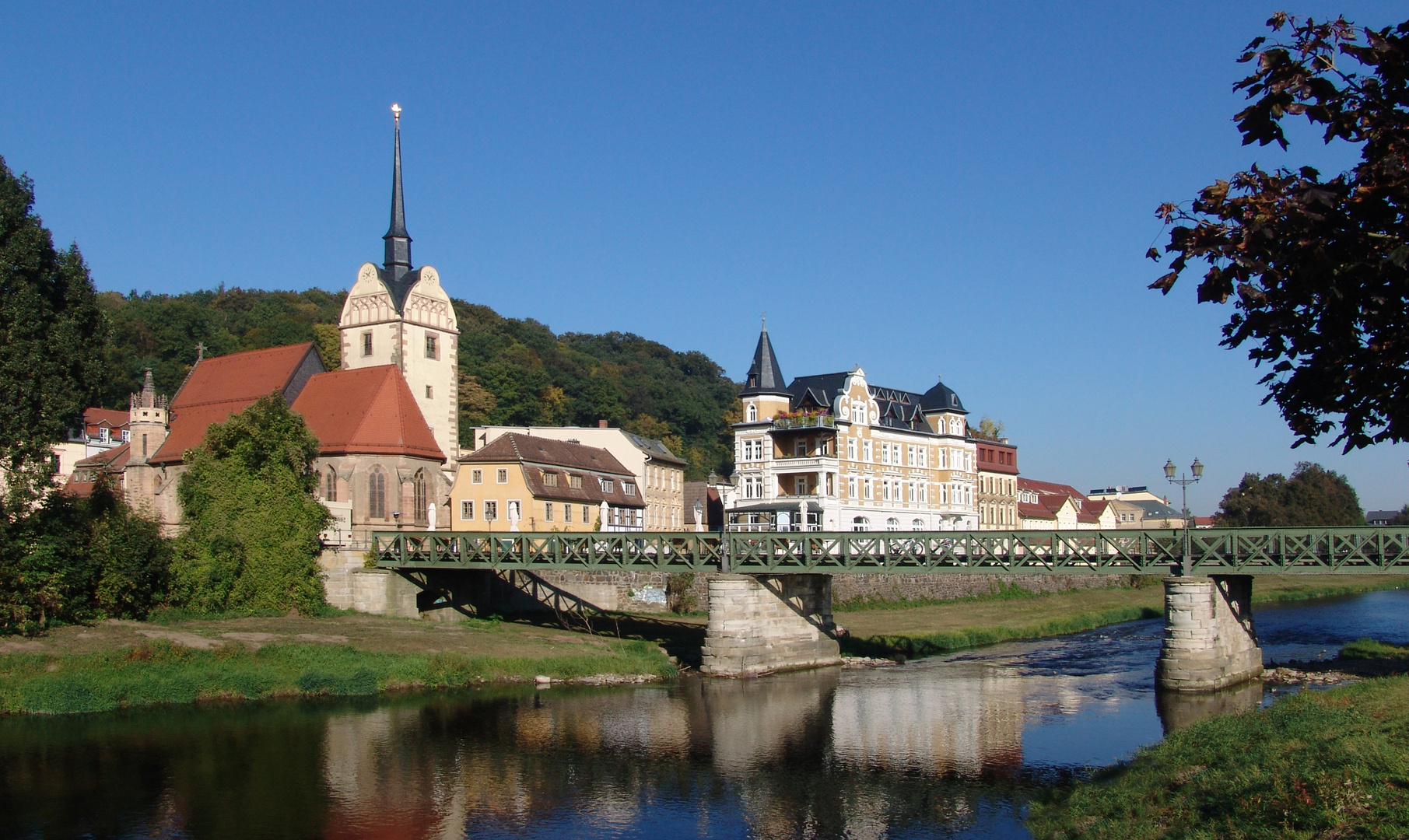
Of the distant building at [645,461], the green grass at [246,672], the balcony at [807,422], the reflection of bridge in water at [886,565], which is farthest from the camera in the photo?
the distant building at [645,461]

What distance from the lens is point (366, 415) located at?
56500 mm

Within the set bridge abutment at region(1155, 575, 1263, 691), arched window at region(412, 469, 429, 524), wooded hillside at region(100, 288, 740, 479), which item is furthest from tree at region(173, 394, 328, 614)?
Answer: wooded hillside at region(100, 288, 740, 479)

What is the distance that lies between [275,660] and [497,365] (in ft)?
275

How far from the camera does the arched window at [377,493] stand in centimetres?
5531

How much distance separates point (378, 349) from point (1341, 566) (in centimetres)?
4882

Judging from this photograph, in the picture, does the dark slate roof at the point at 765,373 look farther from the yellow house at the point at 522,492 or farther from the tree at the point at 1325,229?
the tree at the point at 1325,229

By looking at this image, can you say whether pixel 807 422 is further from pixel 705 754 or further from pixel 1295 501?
pixel 1295 501

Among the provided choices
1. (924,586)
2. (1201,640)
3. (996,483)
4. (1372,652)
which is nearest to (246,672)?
(1201,640)

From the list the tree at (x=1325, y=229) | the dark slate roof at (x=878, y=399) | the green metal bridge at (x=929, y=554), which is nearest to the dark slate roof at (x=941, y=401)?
the dark slate roof at (x=878, y=399)

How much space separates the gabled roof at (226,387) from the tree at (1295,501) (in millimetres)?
84311

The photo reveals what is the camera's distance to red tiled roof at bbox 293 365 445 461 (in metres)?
55.7

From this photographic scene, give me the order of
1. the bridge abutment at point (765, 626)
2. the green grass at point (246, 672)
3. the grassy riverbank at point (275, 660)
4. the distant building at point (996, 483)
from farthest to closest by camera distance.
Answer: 1. the distant building at point (996, 483)
2. the bridge abutment at point (765, 626)
3. the grassy riverbank at point (275, 660)
4. the green grass at point (246, 672)

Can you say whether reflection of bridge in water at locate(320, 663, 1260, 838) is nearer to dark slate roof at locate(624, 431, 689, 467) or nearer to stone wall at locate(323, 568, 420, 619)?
stone wall at locate(323, 568, 420, 619)

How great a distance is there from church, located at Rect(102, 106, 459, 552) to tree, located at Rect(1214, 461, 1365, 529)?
7700cm
